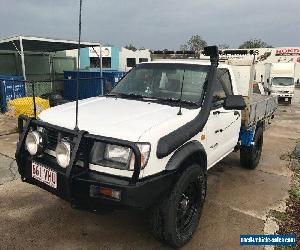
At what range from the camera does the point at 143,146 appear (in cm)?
278

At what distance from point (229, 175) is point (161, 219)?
3.11m

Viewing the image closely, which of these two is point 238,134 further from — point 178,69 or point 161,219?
point 161,219

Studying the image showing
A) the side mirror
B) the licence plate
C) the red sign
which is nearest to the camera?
the licence plate

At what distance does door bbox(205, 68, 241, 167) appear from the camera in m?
4.04

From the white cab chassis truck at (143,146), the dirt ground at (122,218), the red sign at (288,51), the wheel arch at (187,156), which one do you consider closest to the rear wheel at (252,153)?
the dirt ground at (122,218)

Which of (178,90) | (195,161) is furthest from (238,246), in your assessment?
(178,90)

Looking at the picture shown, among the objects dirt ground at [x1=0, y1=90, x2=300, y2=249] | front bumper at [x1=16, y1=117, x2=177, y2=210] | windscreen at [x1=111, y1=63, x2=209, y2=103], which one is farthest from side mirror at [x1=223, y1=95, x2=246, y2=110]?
dirt ground at [x1=0, y1=90, x2=300, y2=249]

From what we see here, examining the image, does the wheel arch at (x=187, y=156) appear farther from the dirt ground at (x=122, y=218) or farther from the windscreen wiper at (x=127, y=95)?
the windscreen wiper at (x=127, y=95)

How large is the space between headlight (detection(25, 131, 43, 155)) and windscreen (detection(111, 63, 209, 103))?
4.77 ft

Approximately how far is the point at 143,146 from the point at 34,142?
4.05ft

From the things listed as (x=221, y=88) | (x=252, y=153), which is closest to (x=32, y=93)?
(x=221, y=88)

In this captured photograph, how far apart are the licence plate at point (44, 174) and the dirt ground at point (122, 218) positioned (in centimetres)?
80

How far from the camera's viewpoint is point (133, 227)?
12.6 feet

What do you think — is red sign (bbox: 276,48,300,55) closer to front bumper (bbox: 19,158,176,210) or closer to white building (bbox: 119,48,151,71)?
white building (bbox: 119,48,151,71)
